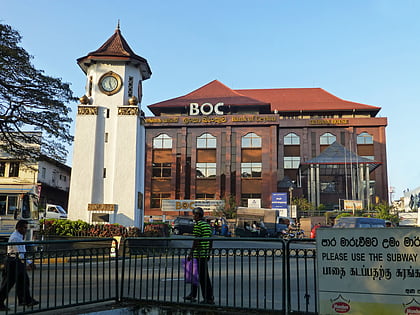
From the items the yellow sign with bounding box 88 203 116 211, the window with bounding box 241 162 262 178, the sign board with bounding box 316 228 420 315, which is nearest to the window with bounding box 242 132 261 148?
the window with bounding box 241 162 262 178

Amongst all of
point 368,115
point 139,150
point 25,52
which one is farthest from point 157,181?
point 25,52

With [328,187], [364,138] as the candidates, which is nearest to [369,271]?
[328,187]

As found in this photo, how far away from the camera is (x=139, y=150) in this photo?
90.5ft

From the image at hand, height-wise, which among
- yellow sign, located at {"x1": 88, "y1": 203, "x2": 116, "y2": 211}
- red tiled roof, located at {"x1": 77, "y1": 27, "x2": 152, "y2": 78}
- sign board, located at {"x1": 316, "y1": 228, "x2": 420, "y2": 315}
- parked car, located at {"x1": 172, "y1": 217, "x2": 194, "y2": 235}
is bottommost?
parked car, located at {"x1": 172, "y1": 217, "x2": 194, "y2": 235}

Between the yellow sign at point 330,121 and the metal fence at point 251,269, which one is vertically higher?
the yellow sign at point 330,121

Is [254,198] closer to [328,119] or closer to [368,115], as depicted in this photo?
[328,119]

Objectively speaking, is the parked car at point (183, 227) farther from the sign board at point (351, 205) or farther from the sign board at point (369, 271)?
the sign board at point (369, 271)

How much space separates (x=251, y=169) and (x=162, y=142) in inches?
605

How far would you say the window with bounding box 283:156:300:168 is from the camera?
251 feet

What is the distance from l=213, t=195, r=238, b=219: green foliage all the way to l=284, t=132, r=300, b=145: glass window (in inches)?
693

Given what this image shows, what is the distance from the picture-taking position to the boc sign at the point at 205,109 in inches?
2847

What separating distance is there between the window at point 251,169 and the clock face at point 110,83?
4447 centimetres

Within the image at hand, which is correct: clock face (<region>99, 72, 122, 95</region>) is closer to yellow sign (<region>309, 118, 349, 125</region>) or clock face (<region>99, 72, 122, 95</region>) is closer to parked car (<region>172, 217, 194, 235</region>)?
parked car (<region>172, 217, 194, 235</region>)

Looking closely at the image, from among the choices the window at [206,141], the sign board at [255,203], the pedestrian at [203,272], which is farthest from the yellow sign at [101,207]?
the window at [206,141]
